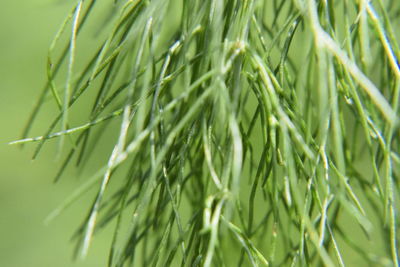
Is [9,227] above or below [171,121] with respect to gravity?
below

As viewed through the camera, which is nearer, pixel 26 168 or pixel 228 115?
pixel 228 115

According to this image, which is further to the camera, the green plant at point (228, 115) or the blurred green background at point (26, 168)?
the blurred green background at point (26, 168)

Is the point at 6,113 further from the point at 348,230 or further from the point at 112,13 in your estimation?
the point at 112,13

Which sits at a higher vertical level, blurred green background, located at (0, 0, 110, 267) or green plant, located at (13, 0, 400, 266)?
green plant, located at (13, 0, 400, 266)

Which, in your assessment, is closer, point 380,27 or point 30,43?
point 380,27

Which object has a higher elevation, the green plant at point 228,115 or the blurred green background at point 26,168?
the green plant at point 228,115

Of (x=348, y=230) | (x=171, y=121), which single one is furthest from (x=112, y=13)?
(x=348, y=230)

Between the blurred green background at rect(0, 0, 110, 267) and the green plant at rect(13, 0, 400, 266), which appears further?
the blurred green background at rect(0, 0, 110, 267)

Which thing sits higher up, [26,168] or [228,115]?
[228,115]
